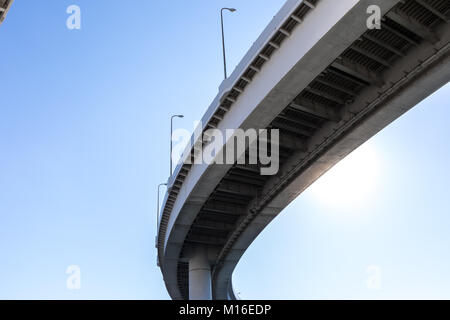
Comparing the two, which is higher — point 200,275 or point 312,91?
point 312,91

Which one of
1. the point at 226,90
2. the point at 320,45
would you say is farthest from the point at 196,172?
the point at 320,45

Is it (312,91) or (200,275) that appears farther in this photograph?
(200,275)

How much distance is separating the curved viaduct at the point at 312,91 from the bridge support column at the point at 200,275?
474cm

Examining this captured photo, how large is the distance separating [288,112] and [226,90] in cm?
280

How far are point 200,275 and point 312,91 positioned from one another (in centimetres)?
1763

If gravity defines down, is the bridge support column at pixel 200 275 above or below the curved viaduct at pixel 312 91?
below

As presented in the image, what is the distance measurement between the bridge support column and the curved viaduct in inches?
187

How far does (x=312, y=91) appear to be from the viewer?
57.4ft

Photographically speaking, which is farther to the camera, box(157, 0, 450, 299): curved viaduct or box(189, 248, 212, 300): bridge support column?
box(189, 248, 212, 300): bridge support column

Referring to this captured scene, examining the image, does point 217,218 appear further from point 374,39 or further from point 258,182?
point 374,39

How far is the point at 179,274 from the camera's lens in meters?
36.8

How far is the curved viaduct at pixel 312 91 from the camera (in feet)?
46.5

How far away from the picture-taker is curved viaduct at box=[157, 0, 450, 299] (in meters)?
14.2

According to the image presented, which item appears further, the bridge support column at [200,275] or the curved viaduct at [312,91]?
the bridge support column at [200,275]
